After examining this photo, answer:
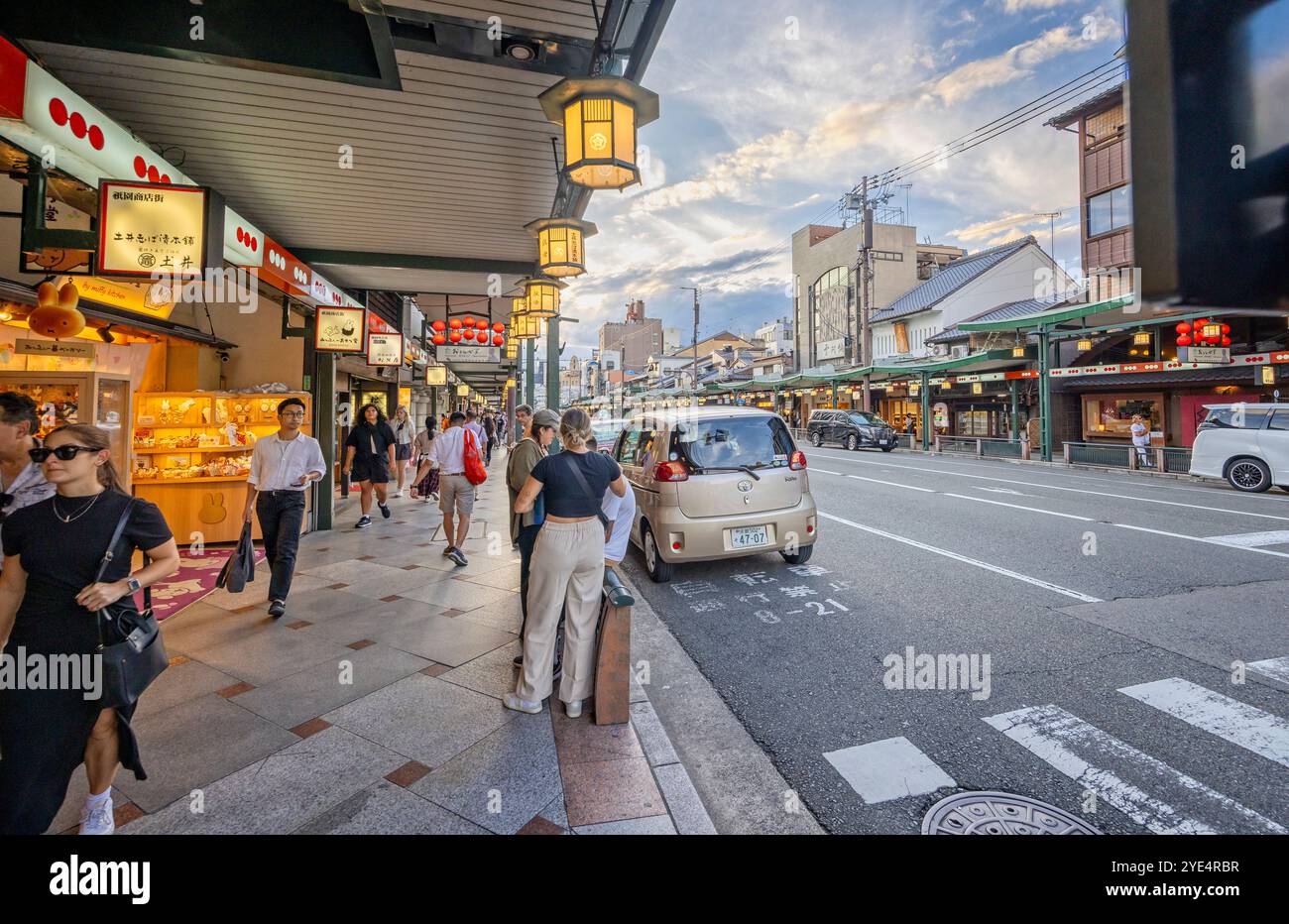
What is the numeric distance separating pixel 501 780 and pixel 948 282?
131ft

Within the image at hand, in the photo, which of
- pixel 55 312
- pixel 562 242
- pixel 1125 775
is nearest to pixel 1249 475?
pixel 1125 775

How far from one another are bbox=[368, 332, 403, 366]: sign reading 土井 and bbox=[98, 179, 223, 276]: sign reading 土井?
526cm

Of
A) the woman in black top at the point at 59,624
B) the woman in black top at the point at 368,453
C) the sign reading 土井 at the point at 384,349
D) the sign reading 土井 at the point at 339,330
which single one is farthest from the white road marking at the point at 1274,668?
the sign reading 土井 at the point at 384,349

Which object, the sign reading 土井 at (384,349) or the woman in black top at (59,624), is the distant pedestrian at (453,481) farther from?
the woman in black top at (59,624)

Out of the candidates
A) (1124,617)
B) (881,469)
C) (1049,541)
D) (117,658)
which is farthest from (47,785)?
(881,469)

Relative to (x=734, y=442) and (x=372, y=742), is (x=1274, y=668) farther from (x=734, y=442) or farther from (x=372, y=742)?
(x=372, y=742)

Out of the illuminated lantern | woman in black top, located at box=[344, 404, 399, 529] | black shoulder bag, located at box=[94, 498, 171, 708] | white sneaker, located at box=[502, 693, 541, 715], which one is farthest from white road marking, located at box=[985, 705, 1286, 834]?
woman in black top, located at box=[344, 404, 399, 529]

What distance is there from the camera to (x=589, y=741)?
3.46 m

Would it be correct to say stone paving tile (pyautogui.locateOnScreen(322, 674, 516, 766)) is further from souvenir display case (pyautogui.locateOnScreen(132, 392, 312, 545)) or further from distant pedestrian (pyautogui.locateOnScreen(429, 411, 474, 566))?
souvenir display case (pyautogui.locateOnScreen(132, 392, 312, 545))

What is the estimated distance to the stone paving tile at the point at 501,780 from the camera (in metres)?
2.79

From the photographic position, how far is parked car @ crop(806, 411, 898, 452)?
27969mm

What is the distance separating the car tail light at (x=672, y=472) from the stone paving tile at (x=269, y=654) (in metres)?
3.37

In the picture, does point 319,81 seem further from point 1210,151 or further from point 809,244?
point 809,244
